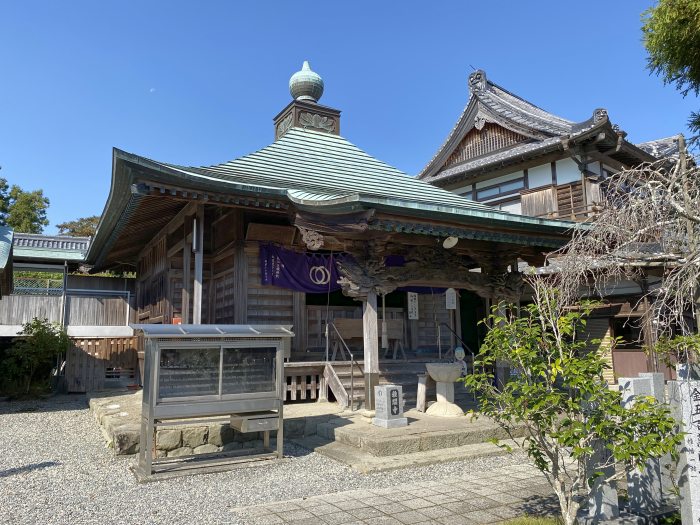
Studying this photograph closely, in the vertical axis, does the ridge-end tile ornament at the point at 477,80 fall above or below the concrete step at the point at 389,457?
above

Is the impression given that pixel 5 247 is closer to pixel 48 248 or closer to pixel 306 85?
pixel 306 85

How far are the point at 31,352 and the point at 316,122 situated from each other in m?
10.3

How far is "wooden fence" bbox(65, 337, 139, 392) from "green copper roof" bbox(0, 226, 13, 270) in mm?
4585

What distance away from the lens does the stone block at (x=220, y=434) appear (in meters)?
7.30

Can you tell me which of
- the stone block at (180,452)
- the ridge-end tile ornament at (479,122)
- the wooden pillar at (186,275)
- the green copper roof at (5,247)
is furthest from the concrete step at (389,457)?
the ridge-end tile ornament at (479,122)

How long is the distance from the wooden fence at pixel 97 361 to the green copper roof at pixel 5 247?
4.58 meters

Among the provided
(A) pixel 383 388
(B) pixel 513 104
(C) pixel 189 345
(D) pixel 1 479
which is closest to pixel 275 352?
(C) pixel 189 345

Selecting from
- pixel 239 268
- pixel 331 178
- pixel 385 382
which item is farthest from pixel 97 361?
pixel 385 382

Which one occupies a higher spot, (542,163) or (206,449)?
(542,163)

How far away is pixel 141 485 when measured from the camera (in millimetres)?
5805

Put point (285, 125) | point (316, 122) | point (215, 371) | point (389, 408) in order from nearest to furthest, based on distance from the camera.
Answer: point (215, 371), point (389, 408), point (316, 122), point (285, 125)

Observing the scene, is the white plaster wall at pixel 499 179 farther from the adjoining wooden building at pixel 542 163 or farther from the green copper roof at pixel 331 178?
the green copper roof at pixel 331 178

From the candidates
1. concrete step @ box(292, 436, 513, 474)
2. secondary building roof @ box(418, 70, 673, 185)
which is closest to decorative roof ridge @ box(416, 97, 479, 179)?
secondary building roof @ box(418, 70, 673, 185)

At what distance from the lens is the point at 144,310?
15.9 m
